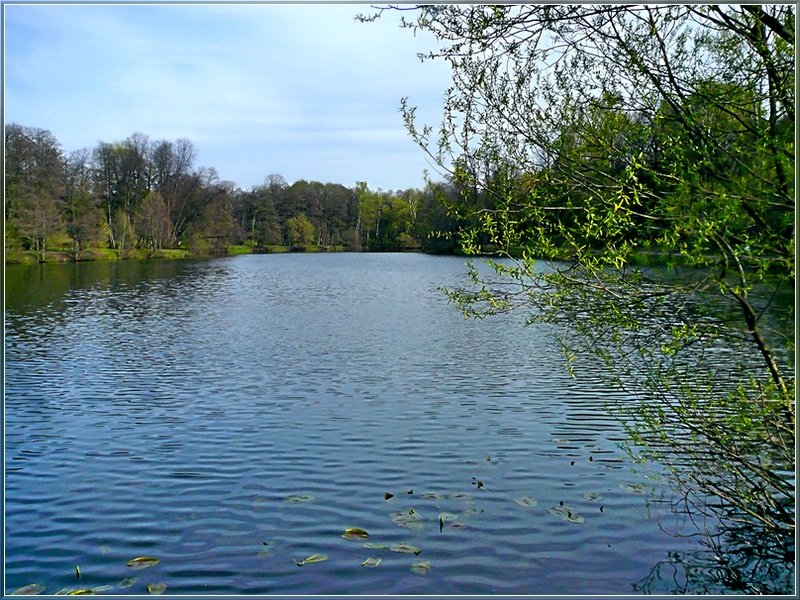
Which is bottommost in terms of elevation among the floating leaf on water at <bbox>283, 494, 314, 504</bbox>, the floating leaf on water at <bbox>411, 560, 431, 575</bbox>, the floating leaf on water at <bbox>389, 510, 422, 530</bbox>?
the floating leaf on water at <bbox>411, 560, 431, 575</bbox>

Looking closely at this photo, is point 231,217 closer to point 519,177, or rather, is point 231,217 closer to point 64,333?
point 64,333

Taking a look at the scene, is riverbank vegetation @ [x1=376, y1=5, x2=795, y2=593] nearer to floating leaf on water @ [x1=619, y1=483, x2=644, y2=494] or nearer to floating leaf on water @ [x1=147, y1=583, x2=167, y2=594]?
floating leaf on water @ [x1=619, y1=483, x2=644, y2=494]

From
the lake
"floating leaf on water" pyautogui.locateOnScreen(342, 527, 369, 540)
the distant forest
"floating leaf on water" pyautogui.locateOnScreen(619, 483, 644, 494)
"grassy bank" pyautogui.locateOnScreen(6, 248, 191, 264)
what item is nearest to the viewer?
the lake

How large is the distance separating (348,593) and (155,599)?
1.43 metres

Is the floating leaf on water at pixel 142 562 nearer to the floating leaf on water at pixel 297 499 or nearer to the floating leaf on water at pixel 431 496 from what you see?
the floating leaf on water at pixel 297 499

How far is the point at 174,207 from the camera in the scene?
172 ft

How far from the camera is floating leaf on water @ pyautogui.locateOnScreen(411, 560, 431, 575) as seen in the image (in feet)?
19.8

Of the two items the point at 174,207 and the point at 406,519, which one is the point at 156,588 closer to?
the point at 406,519

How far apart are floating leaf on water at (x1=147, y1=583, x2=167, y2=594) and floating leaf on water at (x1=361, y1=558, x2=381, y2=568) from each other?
1.59 metres

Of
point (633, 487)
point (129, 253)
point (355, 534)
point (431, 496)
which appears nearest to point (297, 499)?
point (355, 534)

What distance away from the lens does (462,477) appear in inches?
326

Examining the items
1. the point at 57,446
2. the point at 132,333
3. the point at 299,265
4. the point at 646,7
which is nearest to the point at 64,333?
the point at 132,333

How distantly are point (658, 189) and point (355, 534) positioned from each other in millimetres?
3986

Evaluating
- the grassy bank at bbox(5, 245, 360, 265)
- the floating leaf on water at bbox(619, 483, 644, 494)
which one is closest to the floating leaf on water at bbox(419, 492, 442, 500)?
the floating leaf on water at bbox(619, 483, 644, 494)
